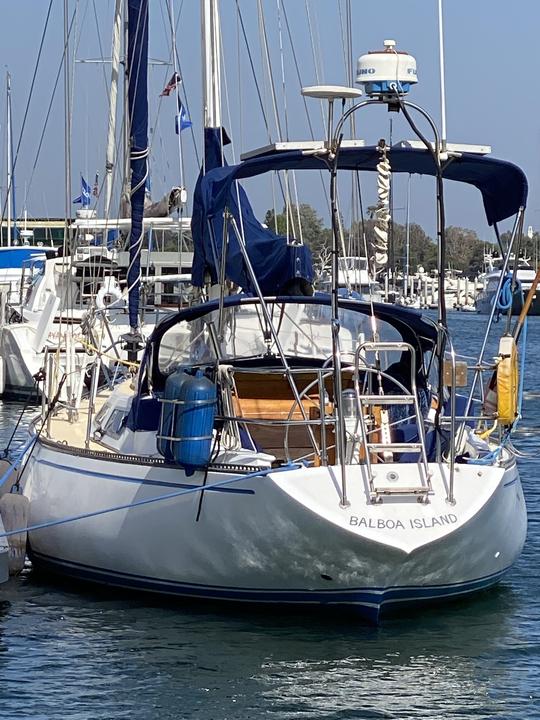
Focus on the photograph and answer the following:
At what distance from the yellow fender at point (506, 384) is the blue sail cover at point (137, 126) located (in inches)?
243

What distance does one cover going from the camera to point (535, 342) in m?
59.5

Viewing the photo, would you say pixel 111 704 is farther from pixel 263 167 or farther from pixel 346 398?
pixel 263 167

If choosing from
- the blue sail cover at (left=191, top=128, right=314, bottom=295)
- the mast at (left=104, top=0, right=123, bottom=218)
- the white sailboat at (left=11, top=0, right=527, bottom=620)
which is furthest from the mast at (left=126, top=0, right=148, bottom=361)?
the blue sail cover at (left=191, top=128, right=314, bottom=295)

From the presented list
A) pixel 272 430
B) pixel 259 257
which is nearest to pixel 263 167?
pixel 259 257

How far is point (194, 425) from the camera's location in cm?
1067

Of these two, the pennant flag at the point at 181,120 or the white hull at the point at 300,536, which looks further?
the pennant flag at the point at 181,120

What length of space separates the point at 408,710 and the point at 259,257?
487cm

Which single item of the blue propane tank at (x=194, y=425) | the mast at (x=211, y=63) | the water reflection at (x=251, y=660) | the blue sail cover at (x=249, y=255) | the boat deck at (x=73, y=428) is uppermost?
the mast at (x=211, y=63)

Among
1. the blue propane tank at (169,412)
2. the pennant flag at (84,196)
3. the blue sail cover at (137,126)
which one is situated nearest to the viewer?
the blue propane tank at (169,412)

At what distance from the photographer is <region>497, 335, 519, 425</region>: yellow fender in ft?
36.2

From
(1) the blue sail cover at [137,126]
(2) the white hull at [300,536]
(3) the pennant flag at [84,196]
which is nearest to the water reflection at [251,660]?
(2) the white hull at [300,536]

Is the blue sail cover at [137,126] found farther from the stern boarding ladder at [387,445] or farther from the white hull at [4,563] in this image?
the stern boarding ladder at [387,445]

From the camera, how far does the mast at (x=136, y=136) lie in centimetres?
1622

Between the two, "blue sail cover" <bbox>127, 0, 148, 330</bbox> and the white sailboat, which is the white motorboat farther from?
the white sailboat
